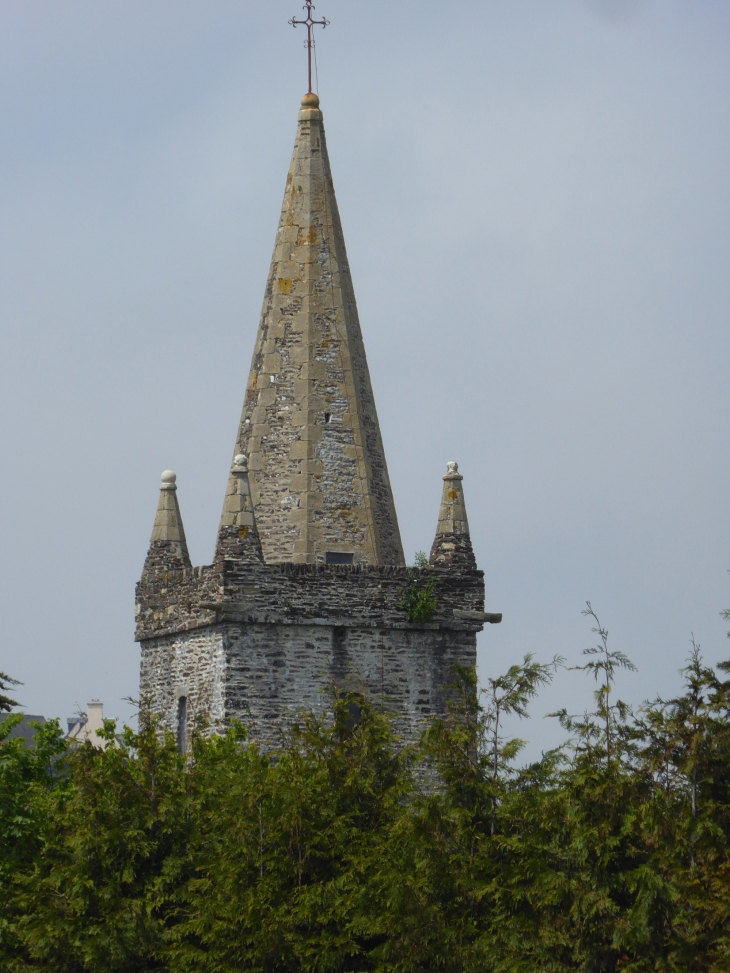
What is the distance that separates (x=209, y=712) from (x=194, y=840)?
192 inches

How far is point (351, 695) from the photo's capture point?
41.8m

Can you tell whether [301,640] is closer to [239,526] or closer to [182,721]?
[239,526]

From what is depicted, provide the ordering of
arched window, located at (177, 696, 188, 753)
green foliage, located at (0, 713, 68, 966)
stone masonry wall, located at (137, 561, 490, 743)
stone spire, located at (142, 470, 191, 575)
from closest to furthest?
green foliage, located at (0, 713, 68, 966), stone masonry wall, located at (137, 561, 490, 743), arched window, located at (177, 696, 188, 753), stone spire, located at (142, 470, 191, 575)

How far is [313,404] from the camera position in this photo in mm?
44594

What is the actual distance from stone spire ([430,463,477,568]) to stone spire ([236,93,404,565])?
2.62 feet

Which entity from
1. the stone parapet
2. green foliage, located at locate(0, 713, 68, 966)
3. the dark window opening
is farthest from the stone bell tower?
green foliage, located at locate(0, 713, 68, 966)

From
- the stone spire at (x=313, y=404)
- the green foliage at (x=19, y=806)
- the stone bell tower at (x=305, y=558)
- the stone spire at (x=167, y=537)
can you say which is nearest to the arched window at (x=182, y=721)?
the stone bell tower at (x=305, y=558)

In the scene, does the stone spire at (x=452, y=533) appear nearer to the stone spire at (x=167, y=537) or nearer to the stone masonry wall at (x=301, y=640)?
the stone masonry wall at (x=301, y=640)

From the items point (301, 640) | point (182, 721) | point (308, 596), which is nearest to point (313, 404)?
point (308, 596)

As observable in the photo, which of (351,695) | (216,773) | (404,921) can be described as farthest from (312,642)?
(404,921)

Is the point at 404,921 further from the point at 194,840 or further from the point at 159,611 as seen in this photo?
the point at 159,611

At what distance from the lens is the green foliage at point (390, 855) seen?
3419 centimetres

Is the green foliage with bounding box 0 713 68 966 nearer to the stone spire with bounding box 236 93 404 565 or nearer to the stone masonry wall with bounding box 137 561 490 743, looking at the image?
the stone masonry wall with bounding box 137 561 490 743

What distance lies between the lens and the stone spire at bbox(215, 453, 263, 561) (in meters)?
42.9
